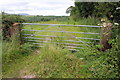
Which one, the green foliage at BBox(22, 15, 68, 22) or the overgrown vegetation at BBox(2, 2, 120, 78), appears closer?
the overgrown vegetation at BBox(2, 2, 120, 78)

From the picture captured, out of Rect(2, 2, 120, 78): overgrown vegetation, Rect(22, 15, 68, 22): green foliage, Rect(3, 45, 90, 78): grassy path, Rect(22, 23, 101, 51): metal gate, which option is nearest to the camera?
Rect(2, 2, 120, 78): overgrown vegetation

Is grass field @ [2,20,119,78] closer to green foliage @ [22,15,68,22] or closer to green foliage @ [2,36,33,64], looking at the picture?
Answer: green foliage @ [2,36,33,64]

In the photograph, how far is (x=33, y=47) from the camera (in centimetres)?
486

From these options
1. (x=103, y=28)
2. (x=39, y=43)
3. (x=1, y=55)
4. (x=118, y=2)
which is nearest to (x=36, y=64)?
(x=1, y=55)

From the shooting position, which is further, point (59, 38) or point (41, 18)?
point (41, 18)

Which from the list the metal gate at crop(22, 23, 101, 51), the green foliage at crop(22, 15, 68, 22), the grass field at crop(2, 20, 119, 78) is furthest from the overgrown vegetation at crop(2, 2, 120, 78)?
the green foliage at crop(22, 15, 68, 22)

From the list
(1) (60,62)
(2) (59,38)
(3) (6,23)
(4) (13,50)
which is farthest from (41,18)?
(1) (60,62)

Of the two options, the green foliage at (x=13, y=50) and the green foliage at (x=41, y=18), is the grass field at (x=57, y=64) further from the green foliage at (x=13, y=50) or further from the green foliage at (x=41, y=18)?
the green foliage at (x=41, y=18)

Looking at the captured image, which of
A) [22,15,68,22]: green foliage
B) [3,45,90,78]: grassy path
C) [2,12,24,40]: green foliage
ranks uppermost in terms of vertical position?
[22,15,68,22]: green foliage

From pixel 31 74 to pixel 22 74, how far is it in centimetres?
28

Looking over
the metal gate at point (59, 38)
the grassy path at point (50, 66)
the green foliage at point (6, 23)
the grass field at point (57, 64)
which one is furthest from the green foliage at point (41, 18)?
the grassy path at point (50, 66)

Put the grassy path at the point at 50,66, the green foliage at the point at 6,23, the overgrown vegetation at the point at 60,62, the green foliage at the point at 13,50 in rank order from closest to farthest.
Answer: the overgrown vegetation at the point at 60,62, the grassy path at the point at 50,66, the green foliage at the point at 13,50, the green foliage at the point at 6,23

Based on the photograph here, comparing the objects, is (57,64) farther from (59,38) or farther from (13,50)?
(13,50)

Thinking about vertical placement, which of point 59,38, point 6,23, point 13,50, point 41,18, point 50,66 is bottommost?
point 50,66
